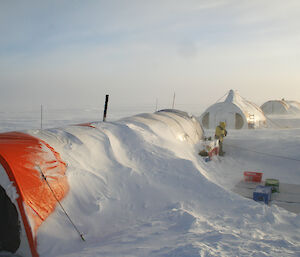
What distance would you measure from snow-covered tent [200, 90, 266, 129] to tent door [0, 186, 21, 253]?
15.3 meters

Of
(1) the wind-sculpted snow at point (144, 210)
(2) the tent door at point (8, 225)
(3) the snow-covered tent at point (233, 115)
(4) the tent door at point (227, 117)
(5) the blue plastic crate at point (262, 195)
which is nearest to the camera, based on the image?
(1) the wind-sculpted snow at point (144, 210)

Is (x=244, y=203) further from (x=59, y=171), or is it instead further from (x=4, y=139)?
(x=4, y=139)

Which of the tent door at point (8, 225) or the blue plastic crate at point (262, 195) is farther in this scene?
the blue plastic crate at point (262, 195)

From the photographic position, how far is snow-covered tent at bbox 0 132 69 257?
4.12 meters

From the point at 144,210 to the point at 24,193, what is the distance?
7.28ft

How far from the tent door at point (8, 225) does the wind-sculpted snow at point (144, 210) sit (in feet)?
1.43

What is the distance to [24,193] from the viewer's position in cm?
423

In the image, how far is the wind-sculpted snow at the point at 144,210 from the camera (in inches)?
157

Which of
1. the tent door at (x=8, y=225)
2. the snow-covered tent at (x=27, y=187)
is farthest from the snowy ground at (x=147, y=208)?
the tent door at (x=8, y=225)

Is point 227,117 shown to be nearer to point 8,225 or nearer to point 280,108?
point 280,108

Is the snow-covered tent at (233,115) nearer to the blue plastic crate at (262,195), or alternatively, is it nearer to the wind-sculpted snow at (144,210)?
the wind-sculpted snow at (144,210)

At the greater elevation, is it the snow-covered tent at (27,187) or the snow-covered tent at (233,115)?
the snow-covered tent at (233,115)

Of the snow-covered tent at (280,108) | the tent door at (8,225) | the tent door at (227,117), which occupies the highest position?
the snow-covered tent at (280,108)

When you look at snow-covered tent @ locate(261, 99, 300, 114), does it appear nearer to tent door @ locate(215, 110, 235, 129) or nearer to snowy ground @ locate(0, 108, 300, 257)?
tent door @ locate(215, 110, 235, 129)
